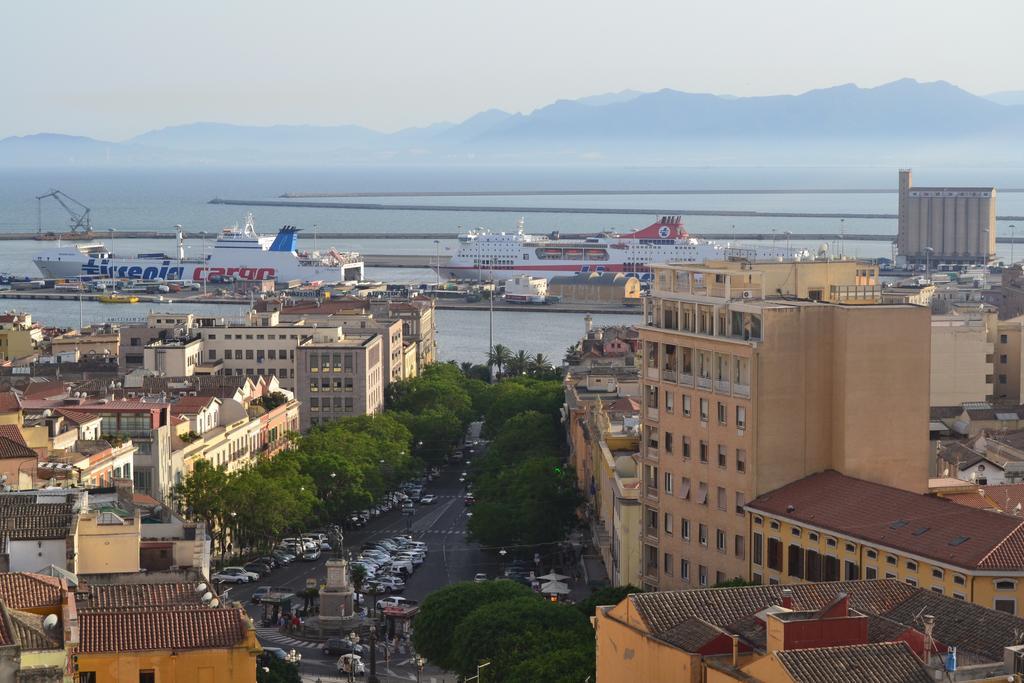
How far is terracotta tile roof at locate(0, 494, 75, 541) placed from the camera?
20.0 metres

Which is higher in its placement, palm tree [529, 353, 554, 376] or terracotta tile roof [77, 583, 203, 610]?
terracotta tile roof [77, 583, 203, 610]

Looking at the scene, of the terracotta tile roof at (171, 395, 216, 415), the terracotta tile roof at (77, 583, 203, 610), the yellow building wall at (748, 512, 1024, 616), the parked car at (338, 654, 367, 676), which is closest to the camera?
the terracotta tile roof at (77, 583, 203, 610)

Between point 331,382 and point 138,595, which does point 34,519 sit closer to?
point 138,595

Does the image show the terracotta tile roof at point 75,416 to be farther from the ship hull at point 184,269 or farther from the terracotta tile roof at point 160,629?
the ship hull at point 184,269

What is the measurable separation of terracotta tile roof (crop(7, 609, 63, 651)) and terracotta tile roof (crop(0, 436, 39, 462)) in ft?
41.0

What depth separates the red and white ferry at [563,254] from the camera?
511 feet

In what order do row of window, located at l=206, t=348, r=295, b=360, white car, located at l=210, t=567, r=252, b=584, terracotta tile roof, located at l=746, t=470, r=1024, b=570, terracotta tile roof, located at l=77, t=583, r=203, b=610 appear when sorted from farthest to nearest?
1. row of window, located at l=206, t=348, r=295, b=360
2. white car, located at l=210, t=567, r=252, b=584
3. terracotta tile roof, located at l=746, t=470, r=1024, b=570
4. terracotta tile roof, located at l=77, t=583, r=203, b=610

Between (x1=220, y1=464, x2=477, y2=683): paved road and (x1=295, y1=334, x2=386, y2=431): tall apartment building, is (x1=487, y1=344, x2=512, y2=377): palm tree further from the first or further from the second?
(x1=220, y1=464, x2=477, y2=683): paved road

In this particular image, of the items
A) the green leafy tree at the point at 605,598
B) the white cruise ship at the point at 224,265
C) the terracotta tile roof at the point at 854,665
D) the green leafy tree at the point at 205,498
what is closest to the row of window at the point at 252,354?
the green leafy tree at the point at 205,498

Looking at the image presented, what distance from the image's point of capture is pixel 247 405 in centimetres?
4881

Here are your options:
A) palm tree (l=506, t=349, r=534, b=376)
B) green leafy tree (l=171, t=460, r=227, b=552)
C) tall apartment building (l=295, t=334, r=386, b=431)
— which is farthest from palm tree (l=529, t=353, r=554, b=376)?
green leafy tree (l=171, t=460, r=227, b=552)

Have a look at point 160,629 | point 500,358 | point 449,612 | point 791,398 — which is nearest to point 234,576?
point 449,612

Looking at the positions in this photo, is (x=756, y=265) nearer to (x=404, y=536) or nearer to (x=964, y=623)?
(x=964, y=623)

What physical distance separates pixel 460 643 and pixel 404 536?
16.7 meters
